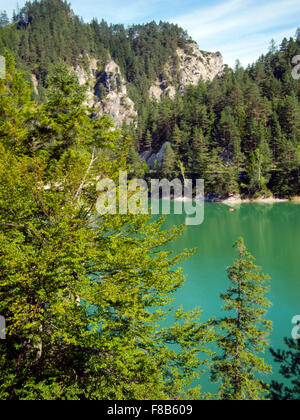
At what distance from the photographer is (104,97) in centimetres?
12962

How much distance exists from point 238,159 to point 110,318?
2454 inches

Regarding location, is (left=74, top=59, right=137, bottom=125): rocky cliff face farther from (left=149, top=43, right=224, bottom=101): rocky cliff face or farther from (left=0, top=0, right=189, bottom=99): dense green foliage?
(left=149, top=43, right=224, bottom=101): rocky cliff face

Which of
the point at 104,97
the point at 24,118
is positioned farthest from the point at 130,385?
the point at 104,97

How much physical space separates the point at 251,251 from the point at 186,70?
16834 centimetres

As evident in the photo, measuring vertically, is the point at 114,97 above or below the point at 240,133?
above

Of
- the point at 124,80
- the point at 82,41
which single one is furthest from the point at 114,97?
the point at 82,41

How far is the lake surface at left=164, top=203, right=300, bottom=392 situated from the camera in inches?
751

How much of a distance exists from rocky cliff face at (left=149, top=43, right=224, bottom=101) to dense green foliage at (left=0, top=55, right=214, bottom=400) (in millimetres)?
153703

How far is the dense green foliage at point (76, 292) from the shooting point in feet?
19.4

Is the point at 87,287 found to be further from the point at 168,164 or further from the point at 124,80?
the point at 124,80

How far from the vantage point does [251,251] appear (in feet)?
104

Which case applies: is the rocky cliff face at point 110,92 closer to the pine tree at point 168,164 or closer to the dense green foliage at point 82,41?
the dense green foliage at point 82,41
